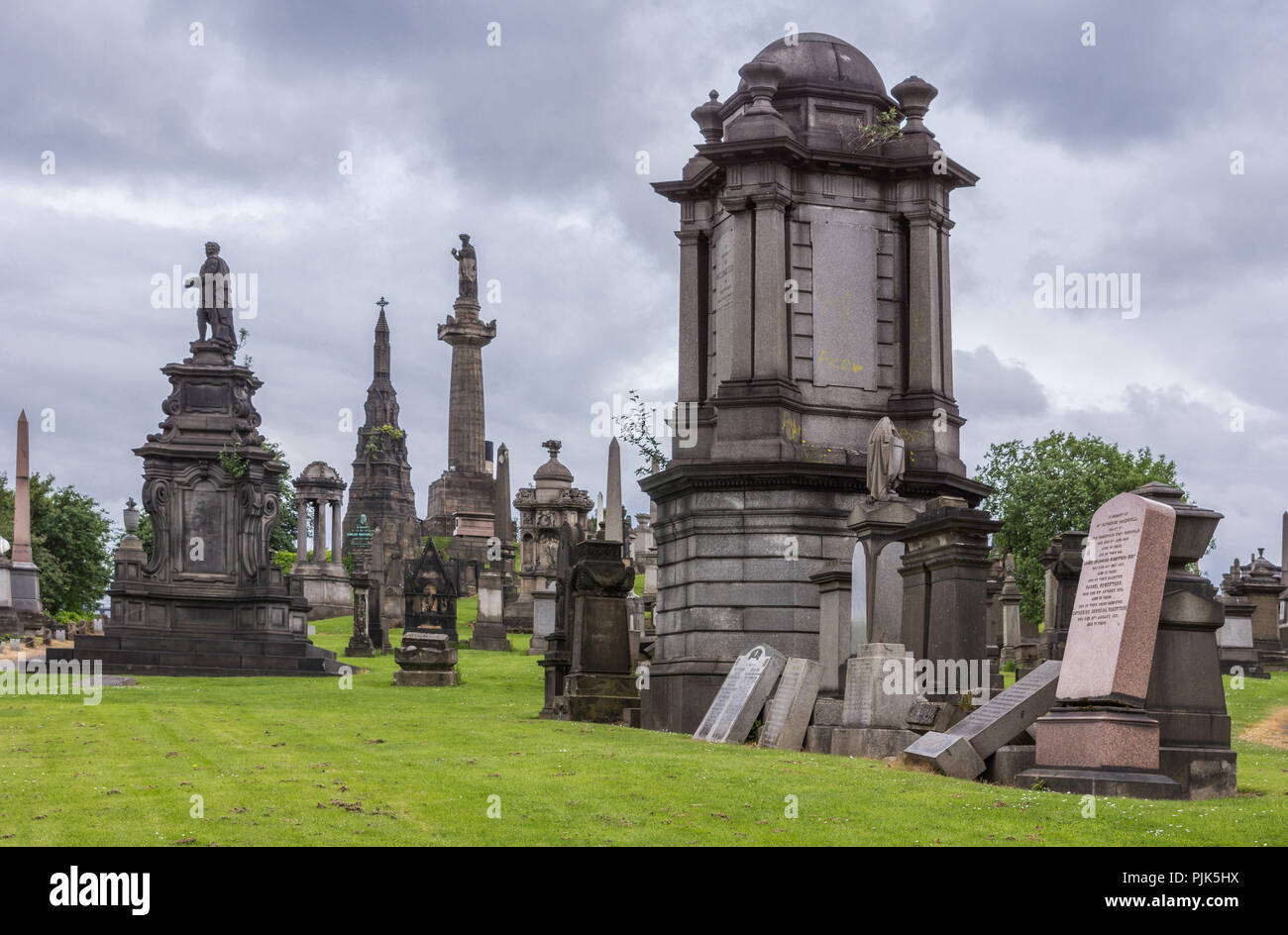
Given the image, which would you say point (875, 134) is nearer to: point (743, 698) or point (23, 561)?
point (743, 698)

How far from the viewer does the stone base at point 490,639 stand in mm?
44500

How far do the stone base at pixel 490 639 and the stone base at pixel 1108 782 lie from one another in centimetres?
3314

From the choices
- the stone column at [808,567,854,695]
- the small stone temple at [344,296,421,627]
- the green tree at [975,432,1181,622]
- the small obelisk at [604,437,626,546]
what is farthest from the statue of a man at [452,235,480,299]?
the stone column at [808,567,854,695]

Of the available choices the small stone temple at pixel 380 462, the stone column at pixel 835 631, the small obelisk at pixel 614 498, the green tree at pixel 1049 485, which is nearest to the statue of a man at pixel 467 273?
the small stone temple at pixel 380 462

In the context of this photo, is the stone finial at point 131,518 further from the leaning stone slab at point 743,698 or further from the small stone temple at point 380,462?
the small stone temple at point 380,462

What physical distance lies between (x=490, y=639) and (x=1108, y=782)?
3424 centimetres

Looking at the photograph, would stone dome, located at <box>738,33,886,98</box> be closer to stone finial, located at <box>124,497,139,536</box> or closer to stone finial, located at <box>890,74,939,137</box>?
stone finial, located at <box>890,74,939,137</box>

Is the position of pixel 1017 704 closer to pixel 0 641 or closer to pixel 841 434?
pixel 841 434

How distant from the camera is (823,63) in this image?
78.9 ft

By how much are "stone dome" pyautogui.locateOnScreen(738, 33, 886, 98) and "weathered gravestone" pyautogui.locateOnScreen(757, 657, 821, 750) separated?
11090 millimetres

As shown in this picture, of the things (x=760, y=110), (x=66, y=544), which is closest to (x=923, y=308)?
(x=760, y=110)

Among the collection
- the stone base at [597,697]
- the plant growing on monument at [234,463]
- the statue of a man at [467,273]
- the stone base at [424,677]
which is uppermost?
the statue of a man at [467,273]

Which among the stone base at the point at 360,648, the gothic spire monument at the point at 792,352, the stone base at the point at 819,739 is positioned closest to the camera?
the stone base at the point at 819,739

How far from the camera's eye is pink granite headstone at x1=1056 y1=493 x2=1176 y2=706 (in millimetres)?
12148
